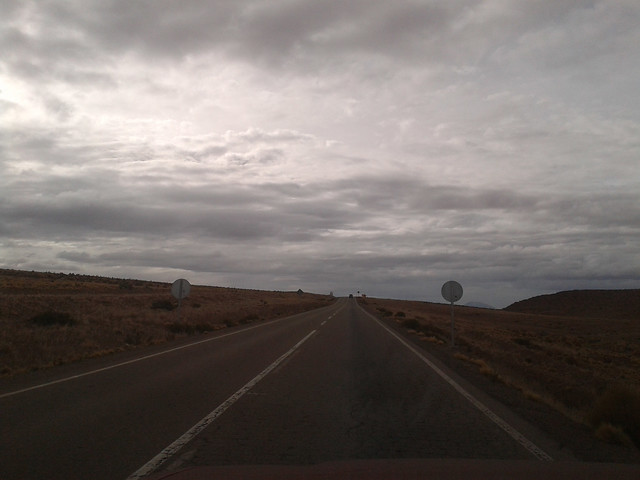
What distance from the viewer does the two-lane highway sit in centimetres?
617

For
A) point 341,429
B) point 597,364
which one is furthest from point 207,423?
point 597,364

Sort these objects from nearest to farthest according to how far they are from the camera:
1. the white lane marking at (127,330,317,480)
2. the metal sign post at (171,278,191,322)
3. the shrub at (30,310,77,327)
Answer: the white lane marking at (127,330,317,480) < the shrub at (30,310,77,327) < the metal sign post at (171,278,191,322)

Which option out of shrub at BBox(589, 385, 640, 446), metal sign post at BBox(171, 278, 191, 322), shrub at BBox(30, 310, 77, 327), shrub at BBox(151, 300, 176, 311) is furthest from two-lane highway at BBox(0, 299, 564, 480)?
shrub at BBox(151, 300, 176, 311)

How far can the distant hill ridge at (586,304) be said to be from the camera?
4188 inches

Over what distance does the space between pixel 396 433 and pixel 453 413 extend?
1815mm

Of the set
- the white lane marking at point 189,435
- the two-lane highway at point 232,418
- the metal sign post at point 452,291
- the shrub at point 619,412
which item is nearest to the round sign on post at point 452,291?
the metal sign post at point 452,291

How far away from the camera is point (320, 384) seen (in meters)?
11.6

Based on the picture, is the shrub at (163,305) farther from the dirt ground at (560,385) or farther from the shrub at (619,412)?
the shrub at (619,412)

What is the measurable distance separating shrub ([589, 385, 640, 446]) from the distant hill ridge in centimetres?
9879

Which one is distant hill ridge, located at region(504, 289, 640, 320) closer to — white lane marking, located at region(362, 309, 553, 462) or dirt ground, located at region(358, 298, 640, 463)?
dirt ground, located at region(358, 298, 640, 463)

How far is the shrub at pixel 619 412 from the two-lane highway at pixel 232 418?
1611 mm

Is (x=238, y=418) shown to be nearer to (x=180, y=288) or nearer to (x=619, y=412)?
(x=619, y=412)

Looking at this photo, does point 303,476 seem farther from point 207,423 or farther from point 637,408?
point 637,408

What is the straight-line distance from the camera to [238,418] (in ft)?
26.7
